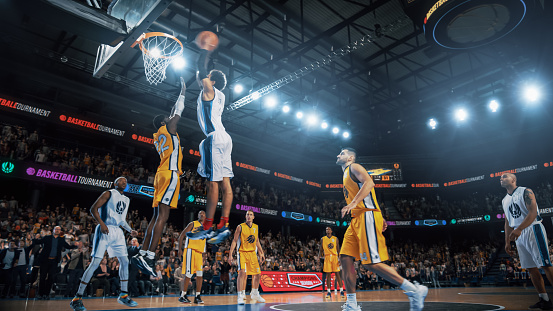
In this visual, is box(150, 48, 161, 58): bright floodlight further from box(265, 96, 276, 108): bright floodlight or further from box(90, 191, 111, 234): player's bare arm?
box(265, 96, 276, 108): bright floodlight

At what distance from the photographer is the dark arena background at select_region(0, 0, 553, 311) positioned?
7742mm

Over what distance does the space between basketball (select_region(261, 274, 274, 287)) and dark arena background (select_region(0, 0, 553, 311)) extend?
0.06 metres

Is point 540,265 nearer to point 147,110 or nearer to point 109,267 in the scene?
point 109,267

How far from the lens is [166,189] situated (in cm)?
480

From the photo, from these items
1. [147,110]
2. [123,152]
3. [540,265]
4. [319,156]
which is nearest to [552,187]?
[319,156]

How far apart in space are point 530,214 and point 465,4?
4.19 meters

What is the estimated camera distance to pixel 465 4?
22.2 feet

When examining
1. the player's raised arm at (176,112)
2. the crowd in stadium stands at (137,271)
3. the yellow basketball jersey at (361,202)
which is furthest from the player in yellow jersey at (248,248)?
the yellow basketball jersey at (361,202)

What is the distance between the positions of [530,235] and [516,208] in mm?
432

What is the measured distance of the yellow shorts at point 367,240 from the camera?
408 cm

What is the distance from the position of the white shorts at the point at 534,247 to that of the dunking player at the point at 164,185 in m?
5.28

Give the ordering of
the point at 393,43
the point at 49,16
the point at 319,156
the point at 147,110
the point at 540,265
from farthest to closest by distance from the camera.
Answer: the point at 319,156, the point at 147,110, the point at 393,43, the point at 540,265, the point at 49,16

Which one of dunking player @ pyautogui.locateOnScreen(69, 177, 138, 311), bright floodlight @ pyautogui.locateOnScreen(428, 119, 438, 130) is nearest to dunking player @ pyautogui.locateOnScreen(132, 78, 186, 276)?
dunking player @ pyautogui.locateOnScreen(69, 177, 138, 311)

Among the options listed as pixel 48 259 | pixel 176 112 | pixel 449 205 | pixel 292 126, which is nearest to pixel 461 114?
pixel 292 126
